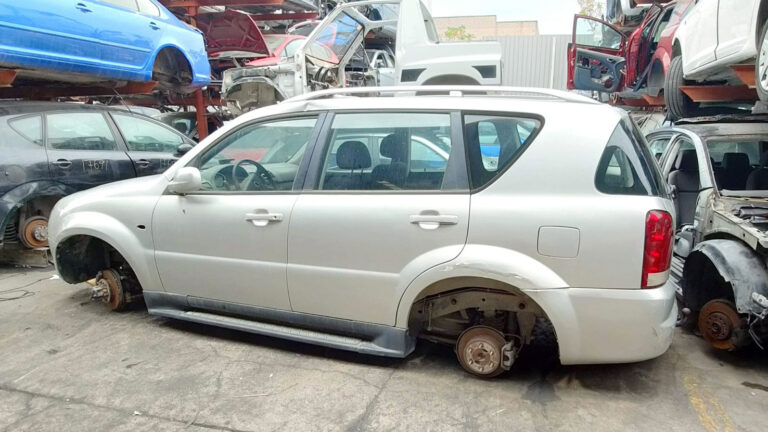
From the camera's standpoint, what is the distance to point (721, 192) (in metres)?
3.81

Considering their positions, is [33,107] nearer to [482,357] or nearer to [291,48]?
[482,357]

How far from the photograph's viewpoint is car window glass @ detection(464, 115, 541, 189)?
280 cm

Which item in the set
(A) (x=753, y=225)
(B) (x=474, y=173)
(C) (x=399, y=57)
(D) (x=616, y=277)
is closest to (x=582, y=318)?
(D) (x=616, y=277)

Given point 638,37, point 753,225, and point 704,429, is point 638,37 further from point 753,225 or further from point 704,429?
point 704,429

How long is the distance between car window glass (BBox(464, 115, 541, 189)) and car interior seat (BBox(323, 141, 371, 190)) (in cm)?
65

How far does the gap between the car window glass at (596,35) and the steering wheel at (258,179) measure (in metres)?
8.08

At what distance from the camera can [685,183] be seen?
4.72 metres

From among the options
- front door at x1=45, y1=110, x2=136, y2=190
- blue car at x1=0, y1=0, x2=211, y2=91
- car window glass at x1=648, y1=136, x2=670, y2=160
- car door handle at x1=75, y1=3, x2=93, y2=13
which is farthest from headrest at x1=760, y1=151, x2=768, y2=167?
car door handle at x1=75, y1=3, x2=93, y2=13

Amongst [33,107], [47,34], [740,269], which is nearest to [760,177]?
[740,269]

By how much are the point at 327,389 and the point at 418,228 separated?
3.49 ft

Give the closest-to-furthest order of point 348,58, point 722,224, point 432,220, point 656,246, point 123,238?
point 656,246 → point 432,220 → point 722,224 → point 123,238 → point 348,58

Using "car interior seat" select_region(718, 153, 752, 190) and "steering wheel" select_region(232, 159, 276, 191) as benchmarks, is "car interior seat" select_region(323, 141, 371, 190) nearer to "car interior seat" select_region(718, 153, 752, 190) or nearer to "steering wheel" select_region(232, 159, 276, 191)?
"steering wheel" select_region(232, 159, 276, 191)

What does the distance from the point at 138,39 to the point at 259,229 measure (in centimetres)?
441

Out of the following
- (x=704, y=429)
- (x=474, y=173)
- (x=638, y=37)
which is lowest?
(x=704, y=429)
